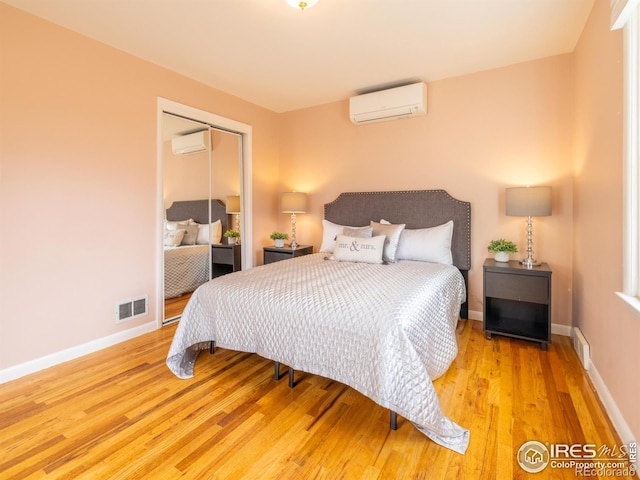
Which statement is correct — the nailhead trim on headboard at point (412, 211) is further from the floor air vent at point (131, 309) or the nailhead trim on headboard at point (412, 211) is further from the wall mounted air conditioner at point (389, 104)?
the floor air vent at point (131, 309)

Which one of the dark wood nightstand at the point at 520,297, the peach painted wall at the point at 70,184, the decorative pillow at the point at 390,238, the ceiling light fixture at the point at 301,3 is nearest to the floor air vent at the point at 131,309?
the peach painted wall at the point at 70,184

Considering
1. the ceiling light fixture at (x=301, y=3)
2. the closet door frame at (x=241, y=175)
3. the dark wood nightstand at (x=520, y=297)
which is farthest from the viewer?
the closet door frame at (x=241, y=175)

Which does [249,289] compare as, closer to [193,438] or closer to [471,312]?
[193,438]

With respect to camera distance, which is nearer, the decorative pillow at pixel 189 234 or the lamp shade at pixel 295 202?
the decorative pillow at pixel 189 234

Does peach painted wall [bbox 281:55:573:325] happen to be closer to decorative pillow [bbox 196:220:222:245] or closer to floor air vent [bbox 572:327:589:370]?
floor air vent [bbox 572:327:589:370]

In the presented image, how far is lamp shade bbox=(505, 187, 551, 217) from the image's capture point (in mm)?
2727

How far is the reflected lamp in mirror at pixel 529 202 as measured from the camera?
107 inches

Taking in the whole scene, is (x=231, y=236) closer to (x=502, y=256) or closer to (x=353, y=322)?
(x=353, y=322)

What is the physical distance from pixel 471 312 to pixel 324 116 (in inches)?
115

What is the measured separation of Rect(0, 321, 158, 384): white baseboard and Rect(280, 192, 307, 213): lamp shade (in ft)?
6.52

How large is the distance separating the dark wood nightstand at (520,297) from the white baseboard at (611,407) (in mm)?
562

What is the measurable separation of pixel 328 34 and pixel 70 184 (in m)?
2.32

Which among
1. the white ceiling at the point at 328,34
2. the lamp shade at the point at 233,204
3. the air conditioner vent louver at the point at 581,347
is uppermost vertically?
the white ceiling at the point at 328,34

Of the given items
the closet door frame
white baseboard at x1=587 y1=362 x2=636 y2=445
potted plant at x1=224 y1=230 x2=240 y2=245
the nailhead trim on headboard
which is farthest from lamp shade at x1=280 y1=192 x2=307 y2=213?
white baseboard at x1=587 y1=362 x2=636 y2=445
